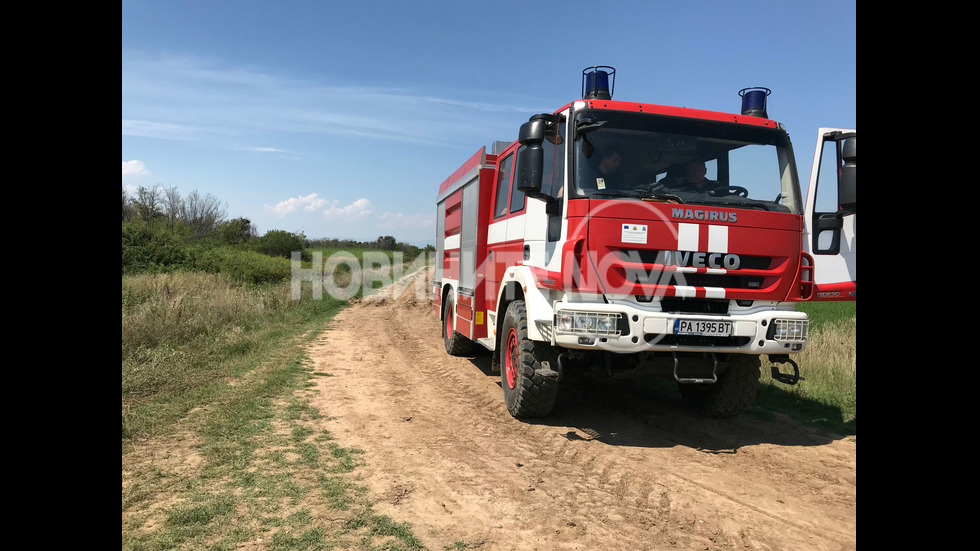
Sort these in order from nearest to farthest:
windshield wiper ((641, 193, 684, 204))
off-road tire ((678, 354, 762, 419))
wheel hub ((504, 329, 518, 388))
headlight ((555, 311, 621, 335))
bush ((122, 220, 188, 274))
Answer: headlight ((555, 311, 621, 335)) < windshield wiper ((641, 193, 684, 204)) < off-road tire ((678, 354, 762, 419)) < wheel hub ((504, 329, 518, 388)) < bush ((122, 220, 188, 274))

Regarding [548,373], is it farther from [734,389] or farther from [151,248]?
[151,248]

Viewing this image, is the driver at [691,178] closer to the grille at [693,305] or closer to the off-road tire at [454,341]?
the grille at [693,305]

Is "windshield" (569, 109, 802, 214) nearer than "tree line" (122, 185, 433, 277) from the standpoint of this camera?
Yes

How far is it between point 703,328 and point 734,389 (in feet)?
4.57

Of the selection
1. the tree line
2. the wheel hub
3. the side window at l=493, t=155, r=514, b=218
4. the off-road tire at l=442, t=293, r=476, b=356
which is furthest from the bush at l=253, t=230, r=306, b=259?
the wheel hub

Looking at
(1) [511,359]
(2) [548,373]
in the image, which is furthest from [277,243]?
(2) [548,373]

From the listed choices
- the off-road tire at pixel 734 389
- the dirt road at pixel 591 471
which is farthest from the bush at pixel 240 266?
the off-road tire at pixel 734 389

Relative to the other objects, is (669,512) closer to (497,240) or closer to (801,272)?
(801,272)

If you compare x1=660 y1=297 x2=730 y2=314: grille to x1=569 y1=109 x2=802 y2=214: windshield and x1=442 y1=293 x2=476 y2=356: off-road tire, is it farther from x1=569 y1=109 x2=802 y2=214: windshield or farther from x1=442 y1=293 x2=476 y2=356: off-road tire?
x1=442 y1=293 x2=476 y2=356: off-road tire

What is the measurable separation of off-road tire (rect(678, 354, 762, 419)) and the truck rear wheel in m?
1.75

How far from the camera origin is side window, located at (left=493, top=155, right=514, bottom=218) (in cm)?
676

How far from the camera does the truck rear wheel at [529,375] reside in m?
5.34

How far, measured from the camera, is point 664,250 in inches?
187
